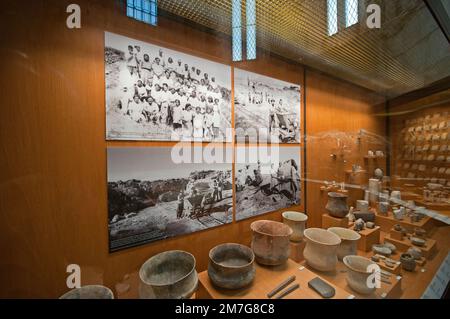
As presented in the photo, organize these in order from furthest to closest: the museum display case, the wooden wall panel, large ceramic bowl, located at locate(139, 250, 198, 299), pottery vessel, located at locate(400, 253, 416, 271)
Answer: the wooden wall panel < pottery vessel, located at locate(400, 253, 416, 271) < the museum display case < large ceramic bowl, located at locate(139, 250, 198, 299)

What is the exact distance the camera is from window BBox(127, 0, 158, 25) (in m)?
0.92

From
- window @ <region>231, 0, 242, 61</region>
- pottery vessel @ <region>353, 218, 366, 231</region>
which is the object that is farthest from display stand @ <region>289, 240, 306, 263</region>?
window @ <region>231, 0, 242, 61</region>

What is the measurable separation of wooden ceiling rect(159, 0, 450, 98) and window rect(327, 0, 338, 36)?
0.9 inches

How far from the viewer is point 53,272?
78 centimetres

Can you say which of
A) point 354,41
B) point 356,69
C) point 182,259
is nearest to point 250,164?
point 182,259

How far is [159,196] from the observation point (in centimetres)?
104

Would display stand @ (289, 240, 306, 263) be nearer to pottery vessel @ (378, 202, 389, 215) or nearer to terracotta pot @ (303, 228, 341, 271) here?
terracotta pot @ (303, 228, 341, 271)

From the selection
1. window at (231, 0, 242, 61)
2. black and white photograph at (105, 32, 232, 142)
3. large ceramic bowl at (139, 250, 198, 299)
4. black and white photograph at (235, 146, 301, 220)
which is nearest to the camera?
large ceramic bowl at (139, 250, 198, 299)

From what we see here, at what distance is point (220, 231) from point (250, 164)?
2.07 ft

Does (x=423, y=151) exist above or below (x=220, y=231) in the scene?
above

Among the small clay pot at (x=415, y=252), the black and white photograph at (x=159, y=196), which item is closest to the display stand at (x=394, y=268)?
the small clay pot at (x=415, y=252)

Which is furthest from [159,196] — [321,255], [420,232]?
[420,232]

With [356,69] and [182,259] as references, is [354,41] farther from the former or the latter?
[182,259]
